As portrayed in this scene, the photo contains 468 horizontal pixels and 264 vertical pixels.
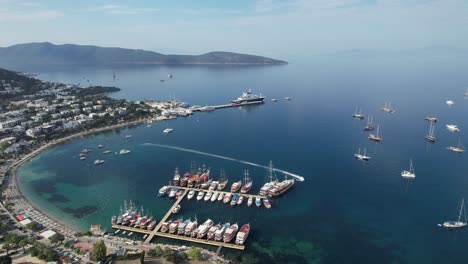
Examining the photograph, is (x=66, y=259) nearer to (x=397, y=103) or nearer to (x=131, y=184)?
(x=131, y=184)

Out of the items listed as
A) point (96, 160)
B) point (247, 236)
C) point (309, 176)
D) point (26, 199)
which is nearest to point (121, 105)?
point (96, 160)

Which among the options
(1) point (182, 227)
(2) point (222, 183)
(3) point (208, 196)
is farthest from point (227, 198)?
(1) point (182, 227)

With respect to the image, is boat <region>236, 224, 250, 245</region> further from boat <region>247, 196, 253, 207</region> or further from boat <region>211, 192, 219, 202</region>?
boat <region>211, 192, 219, 202</region>

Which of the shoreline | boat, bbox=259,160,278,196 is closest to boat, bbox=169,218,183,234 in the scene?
the shoreline

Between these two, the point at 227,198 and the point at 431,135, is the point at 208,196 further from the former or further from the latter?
the point at 431,135

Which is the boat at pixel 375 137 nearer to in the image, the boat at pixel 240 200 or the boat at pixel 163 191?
the boat at pixel 240 200

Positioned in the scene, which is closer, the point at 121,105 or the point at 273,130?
the point at 273,130
